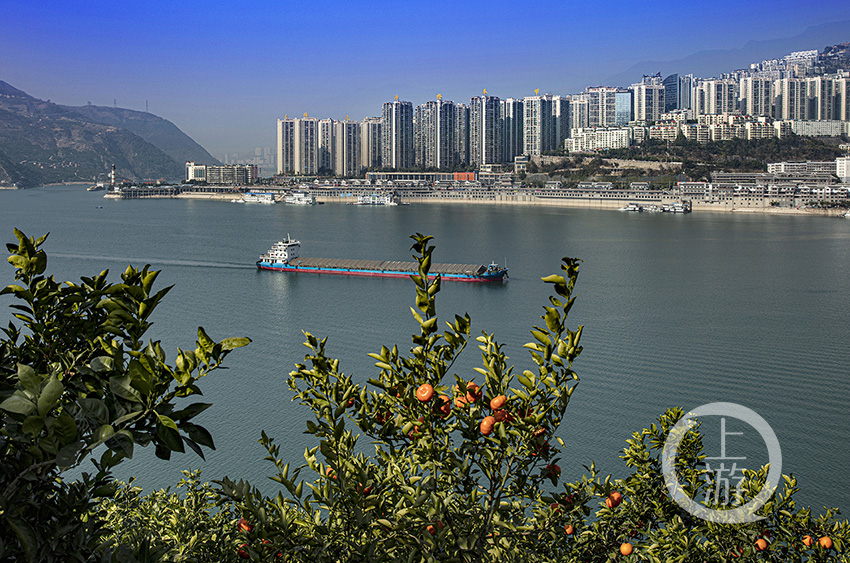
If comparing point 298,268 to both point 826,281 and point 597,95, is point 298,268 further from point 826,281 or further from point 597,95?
point 597,95

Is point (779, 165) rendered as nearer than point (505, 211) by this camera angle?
No

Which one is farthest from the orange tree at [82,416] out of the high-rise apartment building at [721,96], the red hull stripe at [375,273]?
the high-rise apartment building at [721,96]

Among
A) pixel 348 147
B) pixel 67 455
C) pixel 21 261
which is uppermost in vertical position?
pixel 348 147

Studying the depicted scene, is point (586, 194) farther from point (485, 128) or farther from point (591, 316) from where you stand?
point (591, 316)

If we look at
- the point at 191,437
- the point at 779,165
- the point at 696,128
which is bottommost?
the point at 191,437

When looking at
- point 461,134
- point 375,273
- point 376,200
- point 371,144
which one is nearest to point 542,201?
point 376,200

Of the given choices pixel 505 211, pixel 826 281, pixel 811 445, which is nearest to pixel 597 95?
pixel 505 211
